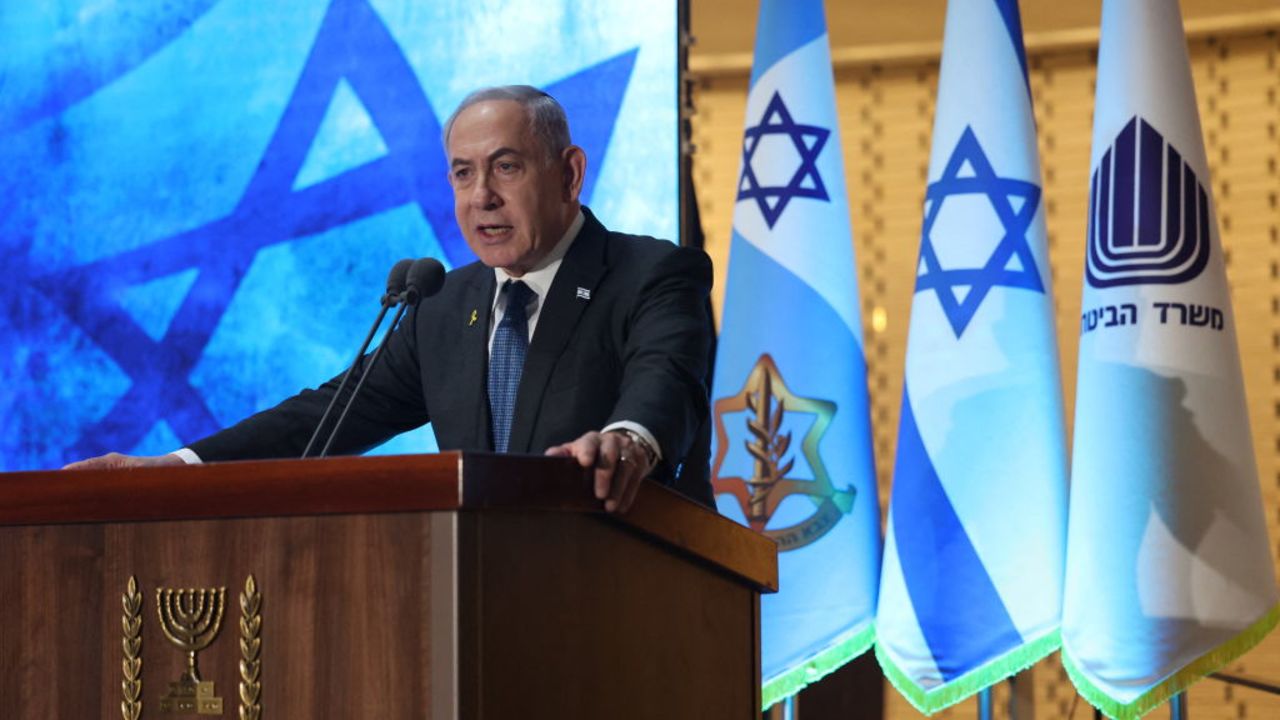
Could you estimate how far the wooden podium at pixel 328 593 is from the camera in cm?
151

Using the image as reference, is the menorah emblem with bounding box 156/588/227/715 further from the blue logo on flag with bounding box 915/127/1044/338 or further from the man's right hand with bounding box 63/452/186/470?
the blue logo on flag with bounding box 915/127/1044/338

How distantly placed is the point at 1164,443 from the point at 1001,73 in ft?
3.58

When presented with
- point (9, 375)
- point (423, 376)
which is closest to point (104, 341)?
point (9, 375)

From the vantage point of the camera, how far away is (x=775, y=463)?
4012 mm

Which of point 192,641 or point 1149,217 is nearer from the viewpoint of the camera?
point 192,641

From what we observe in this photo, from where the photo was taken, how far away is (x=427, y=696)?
150cm

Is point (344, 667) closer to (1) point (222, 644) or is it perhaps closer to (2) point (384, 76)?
(1) point (222, 644)

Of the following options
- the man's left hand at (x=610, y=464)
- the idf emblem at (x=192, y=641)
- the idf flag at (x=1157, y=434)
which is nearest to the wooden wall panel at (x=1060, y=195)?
the idf flag at (x=1157, y=434)

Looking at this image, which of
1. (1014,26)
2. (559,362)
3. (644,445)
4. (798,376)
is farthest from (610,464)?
(1014,26)

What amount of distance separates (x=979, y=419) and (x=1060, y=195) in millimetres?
2166

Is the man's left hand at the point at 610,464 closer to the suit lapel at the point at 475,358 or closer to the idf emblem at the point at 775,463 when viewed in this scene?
the suit lapel at the point at 475,358

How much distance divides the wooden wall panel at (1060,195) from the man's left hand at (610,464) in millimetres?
3919

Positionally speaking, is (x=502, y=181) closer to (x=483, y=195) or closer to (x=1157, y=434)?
(x=483, y=195)

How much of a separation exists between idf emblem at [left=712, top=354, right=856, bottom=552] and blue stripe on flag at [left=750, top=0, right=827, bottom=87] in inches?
34.3
